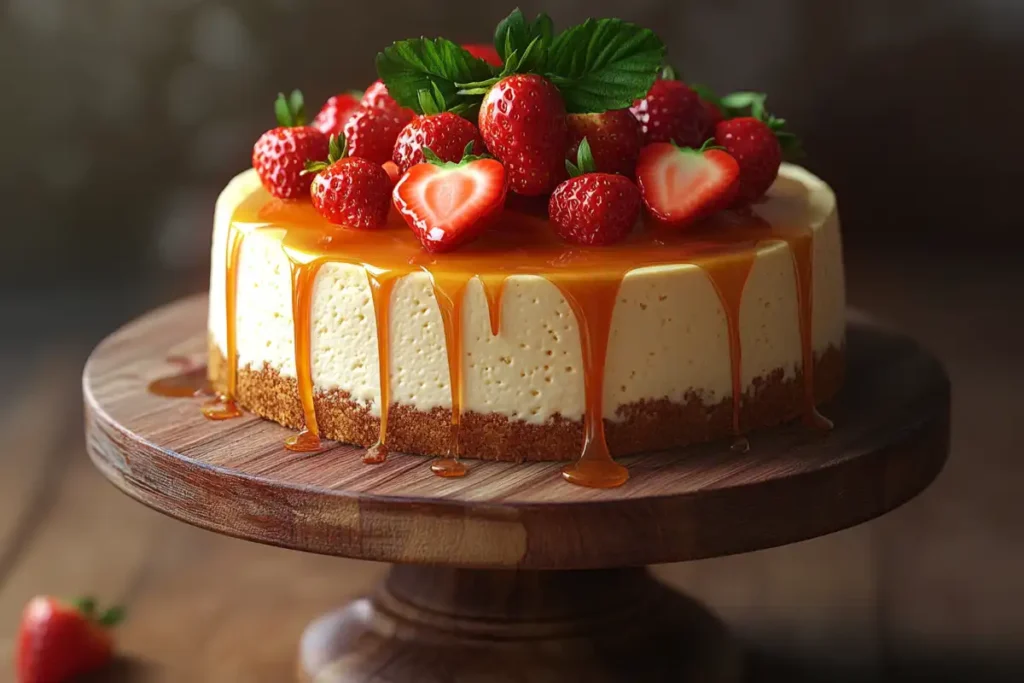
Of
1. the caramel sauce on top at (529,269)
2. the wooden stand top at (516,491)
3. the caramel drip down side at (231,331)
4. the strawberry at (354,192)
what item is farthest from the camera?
the caramel drip down side at (231,331)

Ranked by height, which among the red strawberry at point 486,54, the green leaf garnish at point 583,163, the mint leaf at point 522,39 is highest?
the mint leaf at point 522,39

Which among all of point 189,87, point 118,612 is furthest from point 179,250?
point 118,612

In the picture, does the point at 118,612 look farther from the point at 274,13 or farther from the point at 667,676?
the point at 274,13

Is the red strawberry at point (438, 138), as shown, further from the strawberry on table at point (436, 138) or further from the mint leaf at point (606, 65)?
the mint leaf at point (606, 65)

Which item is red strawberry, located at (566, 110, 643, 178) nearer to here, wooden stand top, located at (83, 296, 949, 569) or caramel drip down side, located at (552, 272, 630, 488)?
caramel drip down side, located at (552, 272, 630, 488)

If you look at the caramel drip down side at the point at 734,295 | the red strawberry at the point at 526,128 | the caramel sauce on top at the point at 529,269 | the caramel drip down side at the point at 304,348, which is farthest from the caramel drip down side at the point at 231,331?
the caramel drip down side at the point at 734,295

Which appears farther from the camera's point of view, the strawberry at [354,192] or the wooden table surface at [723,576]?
the wooden table surface at [723,576]

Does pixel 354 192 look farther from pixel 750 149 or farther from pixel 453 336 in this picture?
pixel 750 149
